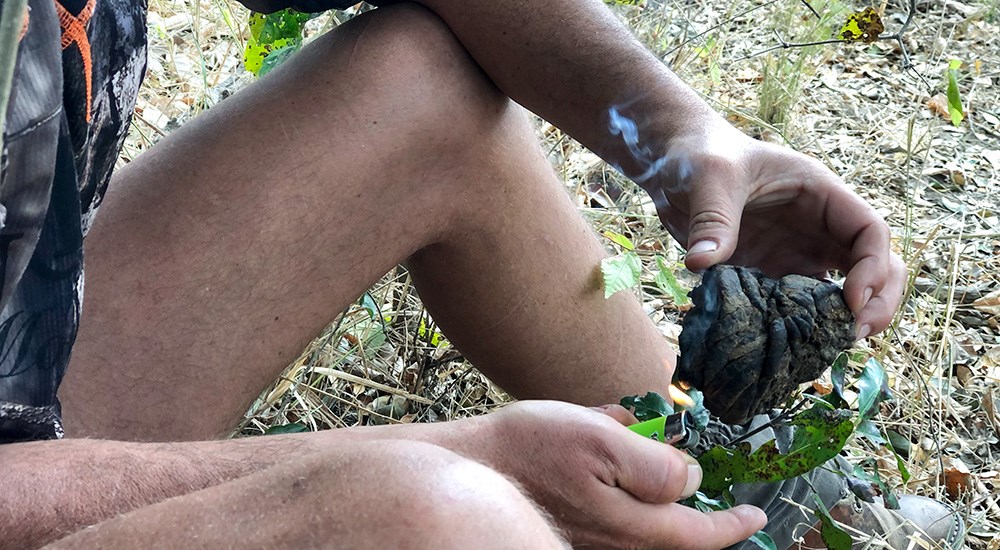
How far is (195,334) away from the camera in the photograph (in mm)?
1383

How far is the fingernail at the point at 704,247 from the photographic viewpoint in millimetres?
1270

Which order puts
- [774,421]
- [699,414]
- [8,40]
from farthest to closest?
[774,421] < [699,414] < [8,40]

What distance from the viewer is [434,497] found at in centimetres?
81

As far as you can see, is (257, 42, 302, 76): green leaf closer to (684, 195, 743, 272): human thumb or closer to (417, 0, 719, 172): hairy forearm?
(417, 0, 719, 172): hairy forearm

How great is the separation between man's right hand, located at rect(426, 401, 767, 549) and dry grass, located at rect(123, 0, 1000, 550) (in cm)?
86

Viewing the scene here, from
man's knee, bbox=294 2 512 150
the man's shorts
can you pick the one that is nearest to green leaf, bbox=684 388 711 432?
man's knee, bbox=294 2 512 150

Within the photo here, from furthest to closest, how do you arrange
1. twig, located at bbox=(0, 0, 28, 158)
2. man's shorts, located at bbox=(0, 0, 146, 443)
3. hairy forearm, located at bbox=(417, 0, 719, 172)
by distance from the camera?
hairy forearm, located at bbox=(417, 0, 719, 172) → man's shorts, located at bbox=(0, 0, 146, 443) → twig, located at bbox=(0, 0, 28, 158)

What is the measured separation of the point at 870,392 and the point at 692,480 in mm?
313

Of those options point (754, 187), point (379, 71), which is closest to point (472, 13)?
point (379, 71)

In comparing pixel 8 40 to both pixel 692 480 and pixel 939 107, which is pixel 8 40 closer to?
pixel 692 480

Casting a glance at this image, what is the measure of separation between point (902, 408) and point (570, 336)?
0.85 metres

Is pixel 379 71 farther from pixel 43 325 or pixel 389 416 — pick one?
pixel 389 416

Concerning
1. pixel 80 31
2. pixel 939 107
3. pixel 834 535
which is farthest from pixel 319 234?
pixel 939 107

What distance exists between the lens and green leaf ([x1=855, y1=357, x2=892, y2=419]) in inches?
52.5
